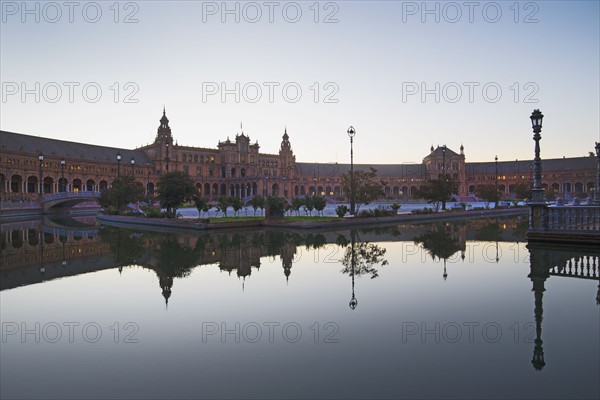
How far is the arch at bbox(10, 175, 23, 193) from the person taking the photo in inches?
3120

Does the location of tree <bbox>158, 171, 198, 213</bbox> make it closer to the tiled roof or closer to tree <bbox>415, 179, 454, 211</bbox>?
tree <bbox>415, 179, 454, 211</bbox>

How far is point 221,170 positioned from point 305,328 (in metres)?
116

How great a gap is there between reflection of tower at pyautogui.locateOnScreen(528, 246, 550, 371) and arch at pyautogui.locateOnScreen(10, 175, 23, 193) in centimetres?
8704

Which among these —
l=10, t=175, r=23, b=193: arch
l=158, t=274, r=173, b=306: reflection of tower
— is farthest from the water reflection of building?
l=10, t=175, r=23, b=193: arch

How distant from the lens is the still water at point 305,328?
19.9ft

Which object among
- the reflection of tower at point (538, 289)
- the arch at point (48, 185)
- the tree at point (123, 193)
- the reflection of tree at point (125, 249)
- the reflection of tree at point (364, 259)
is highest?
the arch at point (48, 185)

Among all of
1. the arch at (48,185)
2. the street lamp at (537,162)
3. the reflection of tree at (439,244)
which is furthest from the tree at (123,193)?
the arch at (48,185)

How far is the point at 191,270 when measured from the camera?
50.3ft

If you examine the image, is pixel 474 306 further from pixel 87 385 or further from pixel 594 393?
pixel 87 385

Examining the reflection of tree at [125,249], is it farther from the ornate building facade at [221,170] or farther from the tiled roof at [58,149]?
the tiled roof at [58,149]

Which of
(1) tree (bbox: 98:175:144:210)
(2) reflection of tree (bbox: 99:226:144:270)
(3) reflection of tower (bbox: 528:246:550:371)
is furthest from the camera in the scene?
(1) tree (bbox: 98:175:144:210)

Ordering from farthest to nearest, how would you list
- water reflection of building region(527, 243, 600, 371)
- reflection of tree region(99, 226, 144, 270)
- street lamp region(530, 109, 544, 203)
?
1. street lamp region(530, 109, 544, 203)
2. reflection of tree region(99, 226, 144, 270)
3. water reflection of building region(527, 243, 600, 371)

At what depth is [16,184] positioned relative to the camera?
81.1 m

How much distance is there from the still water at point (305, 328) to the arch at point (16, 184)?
246 ft
